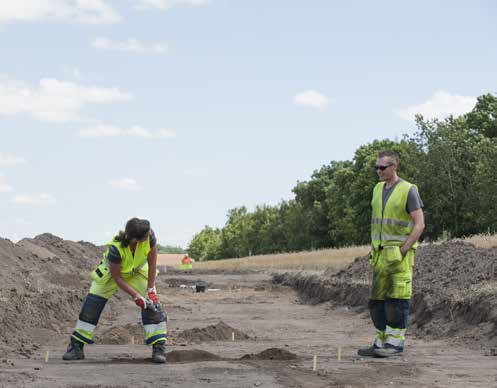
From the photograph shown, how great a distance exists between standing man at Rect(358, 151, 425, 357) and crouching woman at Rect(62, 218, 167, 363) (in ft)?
8.37

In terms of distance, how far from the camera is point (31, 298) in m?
16.6

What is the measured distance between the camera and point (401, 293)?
10797mm

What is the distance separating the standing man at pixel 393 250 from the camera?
35.3ft

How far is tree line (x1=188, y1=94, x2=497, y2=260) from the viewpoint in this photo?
6594cm

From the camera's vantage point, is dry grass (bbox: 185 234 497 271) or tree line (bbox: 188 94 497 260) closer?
dry grass (bbox: 185 234 497 271)

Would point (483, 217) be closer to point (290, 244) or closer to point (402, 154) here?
point (402, 154)

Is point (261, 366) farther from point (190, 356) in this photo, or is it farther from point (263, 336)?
point (263, 336)

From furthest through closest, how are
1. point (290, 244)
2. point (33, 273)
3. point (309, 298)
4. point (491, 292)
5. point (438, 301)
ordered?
point (290, 244) < point (309, 298) < point (33, 273) < point (438, 301) < point (491, 292)

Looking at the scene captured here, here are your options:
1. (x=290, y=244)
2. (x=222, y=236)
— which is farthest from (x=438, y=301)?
(x=222, y=236)

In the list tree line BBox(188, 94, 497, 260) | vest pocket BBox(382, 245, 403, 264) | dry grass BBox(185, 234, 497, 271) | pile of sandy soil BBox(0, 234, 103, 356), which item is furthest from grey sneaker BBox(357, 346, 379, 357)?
tree line BBox(188, 94, 497, 260)

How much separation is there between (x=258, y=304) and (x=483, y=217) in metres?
40.0

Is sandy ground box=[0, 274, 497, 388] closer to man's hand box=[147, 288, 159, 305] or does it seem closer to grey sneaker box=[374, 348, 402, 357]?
grey sneaker box=[374, 348, 402, 357]

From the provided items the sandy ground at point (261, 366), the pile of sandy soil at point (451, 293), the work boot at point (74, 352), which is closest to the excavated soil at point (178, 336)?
the sandy ground at point (261, 366)

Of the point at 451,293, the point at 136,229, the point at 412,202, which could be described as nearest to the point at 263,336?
the point at 451,293
